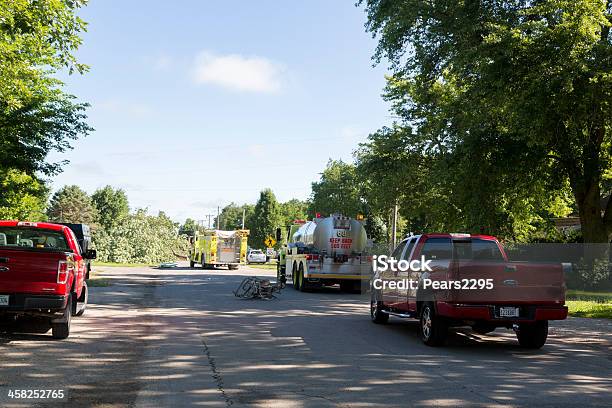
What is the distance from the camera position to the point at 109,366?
870 centimetres

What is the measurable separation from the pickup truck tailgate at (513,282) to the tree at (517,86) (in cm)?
1099

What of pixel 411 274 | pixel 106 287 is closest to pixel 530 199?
pixel 106 287

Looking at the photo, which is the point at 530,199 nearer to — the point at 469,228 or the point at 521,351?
the point at 469,228

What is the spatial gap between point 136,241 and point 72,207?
66043mm

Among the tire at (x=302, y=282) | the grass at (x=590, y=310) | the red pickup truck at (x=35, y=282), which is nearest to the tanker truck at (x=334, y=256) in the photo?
the tire at (x=302, y=282)

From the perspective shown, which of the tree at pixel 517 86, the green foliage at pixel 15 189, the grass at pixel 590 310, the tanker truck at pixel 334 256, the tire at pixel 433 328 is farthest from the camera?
the green foliage at pixel 15 189

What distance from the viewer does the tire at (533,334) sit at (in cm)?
1120

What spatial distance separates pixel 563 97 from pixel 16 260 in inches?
682

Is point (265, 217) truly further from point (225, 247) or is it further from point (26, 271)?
point (26, 271)

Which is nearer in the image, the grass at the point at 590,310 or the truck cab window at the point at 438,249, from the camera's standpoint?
Result: the truck cab window at the point at 438,249

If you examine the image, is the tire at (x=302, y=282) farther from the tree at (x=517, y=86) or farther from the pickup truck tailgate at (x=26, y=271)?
the pickup truck tailgate at (x=26, y=271)

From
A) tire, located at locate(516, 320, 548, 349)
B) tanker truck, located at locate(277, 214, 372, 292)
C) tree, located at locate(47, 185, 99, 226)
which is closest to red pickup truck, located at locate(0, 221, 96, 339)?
tire, located at locate(516, 320, 548, 349)

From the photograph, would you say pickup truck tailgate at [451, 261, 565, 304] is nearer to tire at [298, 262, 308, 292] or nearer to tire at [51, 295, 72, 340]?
tire at [51, 295, 72, 340]

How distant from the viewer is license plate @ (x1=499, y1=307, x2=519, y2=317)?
10.5 m
